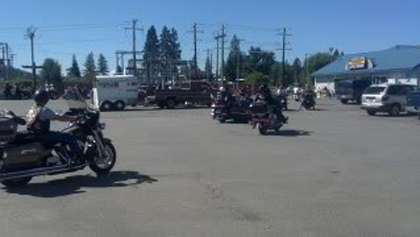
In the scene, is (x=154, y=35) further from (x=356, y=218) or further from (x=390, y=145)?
(x=356, y=218)

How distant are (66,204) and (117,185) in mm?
1541

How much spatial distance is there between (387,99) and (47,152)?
24.6 meters

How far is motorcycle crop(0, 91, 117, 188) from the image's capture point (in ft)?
33.3

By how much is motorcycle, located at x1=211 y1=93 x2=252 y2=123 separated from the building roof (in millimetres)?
32521

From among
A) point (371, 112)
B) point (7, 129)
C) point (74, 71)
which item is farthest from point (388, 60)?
point (74, 71)

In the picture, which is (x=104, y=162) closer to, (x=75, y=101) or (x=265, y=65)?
(x=75, y=101)

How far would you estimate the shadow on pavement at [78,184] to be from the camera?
32.3 ft

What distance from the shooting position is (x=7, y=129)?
10117mm

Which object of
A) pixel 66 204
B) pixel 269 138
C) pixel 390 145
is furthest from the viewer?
pixel 269 138

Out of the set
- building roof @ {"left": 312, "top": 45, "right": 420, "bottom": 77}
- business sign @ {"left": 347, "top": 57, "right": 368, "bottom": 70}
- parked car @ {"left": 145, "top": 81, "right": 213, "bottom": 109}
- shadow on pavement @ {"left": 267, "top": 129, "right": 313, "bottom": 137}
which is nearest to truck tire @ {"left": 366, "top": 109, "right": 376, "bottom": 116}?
shadow on pavement @ {"left": 267, "top": 129, "right": 313, "bottom": 137}

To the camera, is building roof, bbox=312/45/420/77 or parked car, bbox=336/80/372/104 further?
building roof, bbox=312/45/420/77

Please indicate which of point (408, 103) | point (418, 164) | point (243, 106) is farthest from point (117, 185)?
point (408, 103)

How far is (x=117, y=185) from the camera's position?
33.9 feet

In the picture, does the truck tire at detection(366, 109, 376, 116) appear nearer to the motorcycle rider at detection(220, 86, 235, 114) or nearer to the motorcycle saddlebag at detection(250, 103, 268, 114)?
the motorcycle rider at detection(220, 86, 235, 114)
